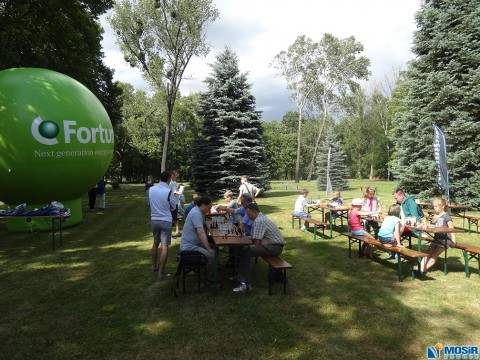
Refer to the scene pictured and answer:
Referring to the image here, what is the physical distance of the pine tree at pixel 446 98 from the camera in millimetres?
15594

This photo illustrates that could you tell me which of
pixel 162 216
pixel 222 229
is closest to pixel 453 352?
→ pixel 222 229

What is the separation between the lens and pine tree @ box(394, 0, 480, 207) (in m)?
15.6

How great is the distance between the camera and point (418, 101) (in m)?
16.9

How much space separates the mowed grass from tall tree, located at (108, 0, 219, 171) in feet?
65.1

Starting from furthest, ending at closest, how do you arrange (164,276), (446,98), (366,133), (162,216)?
(366,133), (446,98), (164,276), (162,216)

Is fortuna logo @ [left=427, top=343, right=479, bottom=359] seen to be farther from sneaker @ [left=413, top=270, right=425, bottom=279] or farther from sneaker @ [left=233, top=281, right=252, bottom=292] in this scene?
sneaker @ [left=233, top=281, right=252, bottom=292]

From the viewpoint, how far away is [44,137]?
9727 millimetres

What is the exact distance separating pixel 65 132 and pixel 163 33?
18977 millimetres

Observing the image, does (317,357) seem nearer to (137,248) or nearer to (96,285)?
(96,285)

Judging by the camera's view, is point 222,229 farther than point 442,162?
No

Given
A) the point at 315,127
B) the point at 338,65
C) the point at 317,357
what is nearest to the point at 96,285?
the point at 317,357

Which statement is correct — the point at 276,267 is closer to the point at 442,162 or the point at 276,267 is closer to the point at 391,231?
the point at 391,231

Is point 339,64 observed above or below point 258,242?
above

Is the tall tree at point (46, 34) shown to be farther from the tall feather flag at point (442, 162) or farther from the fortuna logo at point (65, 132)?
the tall feather flag at point (442, 162)
